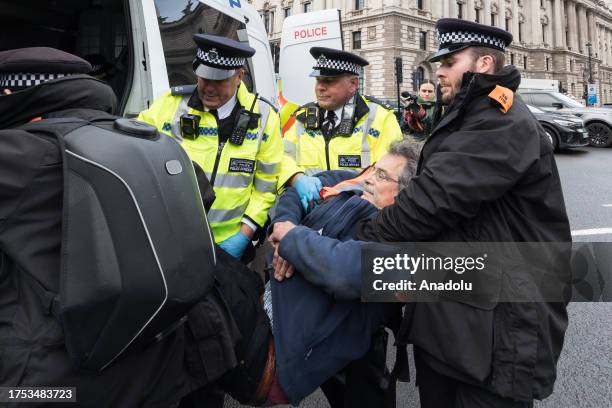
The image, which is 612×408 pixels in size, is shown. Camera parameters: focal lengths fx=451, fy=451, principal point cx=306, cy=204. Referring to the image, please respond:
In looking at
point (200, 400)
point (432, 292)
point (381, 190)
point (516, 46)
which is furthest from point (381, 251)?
point (516, 46)

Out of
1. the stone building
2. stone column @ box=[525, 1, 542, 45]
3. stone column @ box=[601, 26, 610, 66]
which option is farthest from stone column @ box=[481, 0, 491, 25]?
stone column @ box=[601, 26, 610, 66]

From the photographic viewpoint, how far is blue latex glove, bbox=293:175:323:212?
2066 mm

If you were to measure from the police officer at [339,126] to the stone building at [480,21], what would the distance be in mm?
24870

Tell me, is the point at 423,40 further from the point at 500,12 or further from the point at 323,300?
the point at 323,300

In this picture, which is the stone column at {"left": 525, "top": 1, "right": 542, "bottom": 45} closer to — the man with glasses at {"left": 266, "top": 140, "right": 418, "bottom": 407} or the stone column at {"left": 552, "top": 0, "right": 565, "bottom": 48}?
the stone column at {"left": 552, "top": 0, "right": 565, "bottom": 48}

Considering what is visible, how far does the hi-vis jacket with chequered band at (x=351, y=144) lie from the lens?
10.6 feet

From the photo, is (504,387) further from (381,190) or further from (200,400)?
(200,400)

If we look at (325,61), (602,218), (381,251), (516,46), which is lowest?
(602,218)

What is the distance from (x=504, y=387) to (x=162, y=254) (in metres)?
1.09

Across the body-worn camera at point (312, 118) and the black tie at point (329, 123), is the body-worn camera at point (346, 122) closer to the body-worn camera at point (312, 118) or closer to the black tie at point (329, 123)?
the black tie at point (329, 123)

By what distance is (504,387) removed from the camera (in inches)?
54.2

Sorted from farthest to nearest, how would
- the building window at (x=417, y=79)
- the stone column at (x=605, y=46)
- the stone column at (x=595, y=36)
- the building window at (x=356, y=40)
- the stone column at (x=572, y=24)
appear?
1. the stone column at (x=605, y=46)
2. the stone column at (x=595, y=36)
3. the stone column at (x=572, y=24)
4. the building window at (x=356, y=40)
5. the building window at (x=417, y=79)

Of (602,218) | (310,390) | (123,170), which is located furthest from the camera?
(602,218)

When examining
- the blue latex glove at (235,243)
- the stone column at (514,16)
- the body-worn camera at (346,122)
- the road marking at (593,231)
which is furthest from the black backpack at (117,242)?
the stone column at (514,16)
